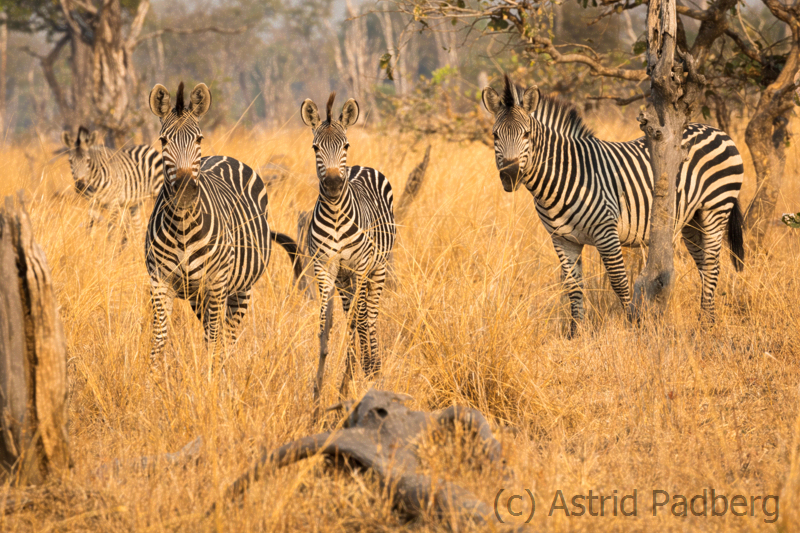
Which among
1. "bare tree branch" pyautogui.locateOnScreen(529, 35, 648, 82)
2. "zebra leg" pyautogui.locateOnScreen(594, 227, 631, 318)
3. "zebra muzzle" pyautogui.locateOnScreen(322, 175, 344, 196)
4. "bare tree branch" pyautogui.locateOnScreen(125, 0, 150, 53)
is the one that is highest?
"bare tree branch" pyautogui.locateOnScreen(125, 0, 150, 53)

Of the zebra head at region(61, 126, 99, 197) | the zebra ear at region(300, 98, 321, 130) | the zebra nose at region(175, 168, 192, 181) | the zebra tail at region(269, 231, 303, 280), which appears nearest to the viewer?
the zebra nose at region(175, 168, 192, 181)

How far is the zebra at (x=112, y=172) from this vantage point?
Result: 7875mm

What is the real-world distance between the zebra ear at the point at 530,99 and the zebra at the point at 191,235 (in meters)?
2.06

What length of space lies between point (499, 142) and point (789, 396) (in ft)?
7.48

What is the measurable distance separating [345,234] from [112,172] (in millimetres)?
5296

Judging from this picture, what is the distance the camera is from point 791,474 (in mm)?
2281

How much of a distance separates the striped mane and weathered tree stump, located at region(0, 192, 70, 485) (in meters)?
3.68

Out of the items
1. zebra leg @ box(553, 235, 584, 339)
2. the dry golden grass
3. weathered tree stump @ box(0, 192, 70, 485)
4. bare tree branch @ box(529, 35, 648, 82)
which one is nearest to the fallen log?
the dry golden grass

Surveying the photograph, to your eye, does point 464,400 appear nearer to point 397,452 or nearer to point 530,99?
point 397,452

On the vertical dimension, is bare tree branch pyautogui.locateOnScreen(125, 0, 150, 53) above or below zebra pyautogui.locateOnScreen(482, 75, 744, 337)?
above

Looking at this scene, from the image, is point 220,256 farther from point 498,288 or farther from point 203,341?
point 498,288

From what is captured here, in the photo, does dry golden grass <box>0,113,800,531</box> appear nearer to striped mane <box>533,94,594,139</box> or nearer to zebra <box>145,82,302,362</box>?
zebra <box>145,82,302,362</box>

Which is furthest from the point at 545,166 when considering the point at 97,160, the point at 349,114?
the point at 97,160

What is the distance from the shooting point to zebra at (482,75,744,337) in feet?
15.1
